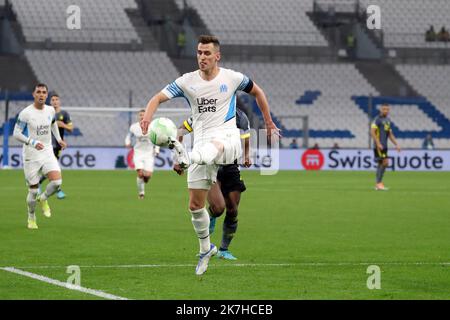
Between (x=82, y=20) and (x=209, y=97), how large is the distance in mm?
38950

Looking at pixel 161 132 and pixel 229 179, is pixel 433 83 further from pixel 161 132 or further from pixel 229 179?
pixel 161 132

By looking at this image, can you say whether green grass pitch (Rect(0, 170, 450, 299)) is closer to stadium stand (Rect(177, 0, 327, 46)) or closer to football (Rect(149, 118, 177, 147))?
football (Rect(149, 118, 177, 147))

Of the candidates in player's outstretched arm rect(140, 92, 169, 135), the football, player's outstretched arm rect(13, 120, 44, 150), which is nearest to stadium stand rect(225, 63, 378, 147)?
player's outstretched arm rect(13, 120, 44, 150)

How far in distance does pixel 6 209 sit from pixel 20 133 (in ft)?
11.5

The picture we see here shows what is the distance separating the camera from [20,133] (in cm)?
1619

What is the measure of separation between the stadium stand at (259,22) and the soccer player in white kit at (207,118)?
39304mm

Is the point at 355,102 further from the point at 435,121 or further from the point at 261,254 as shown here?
the point at 261,254

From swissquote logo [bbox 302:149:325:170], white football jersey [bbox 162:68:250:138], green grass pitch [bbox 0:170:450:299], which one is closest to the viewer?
green grass pitch [bbox 0:170:450:299]

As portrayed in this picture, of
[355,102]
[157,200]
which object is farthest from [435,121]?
[157,200]

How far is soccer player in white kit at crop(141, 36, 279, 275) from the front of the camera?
Answer: 10008 millimetres

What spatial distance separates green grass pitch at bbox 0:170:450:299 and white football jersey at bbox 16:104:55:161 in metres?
1.17

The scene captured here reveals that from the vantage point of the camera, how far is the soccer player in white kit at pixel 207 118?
32.8ft

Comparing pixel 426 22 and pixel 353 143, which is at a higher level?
pixel 426 22
